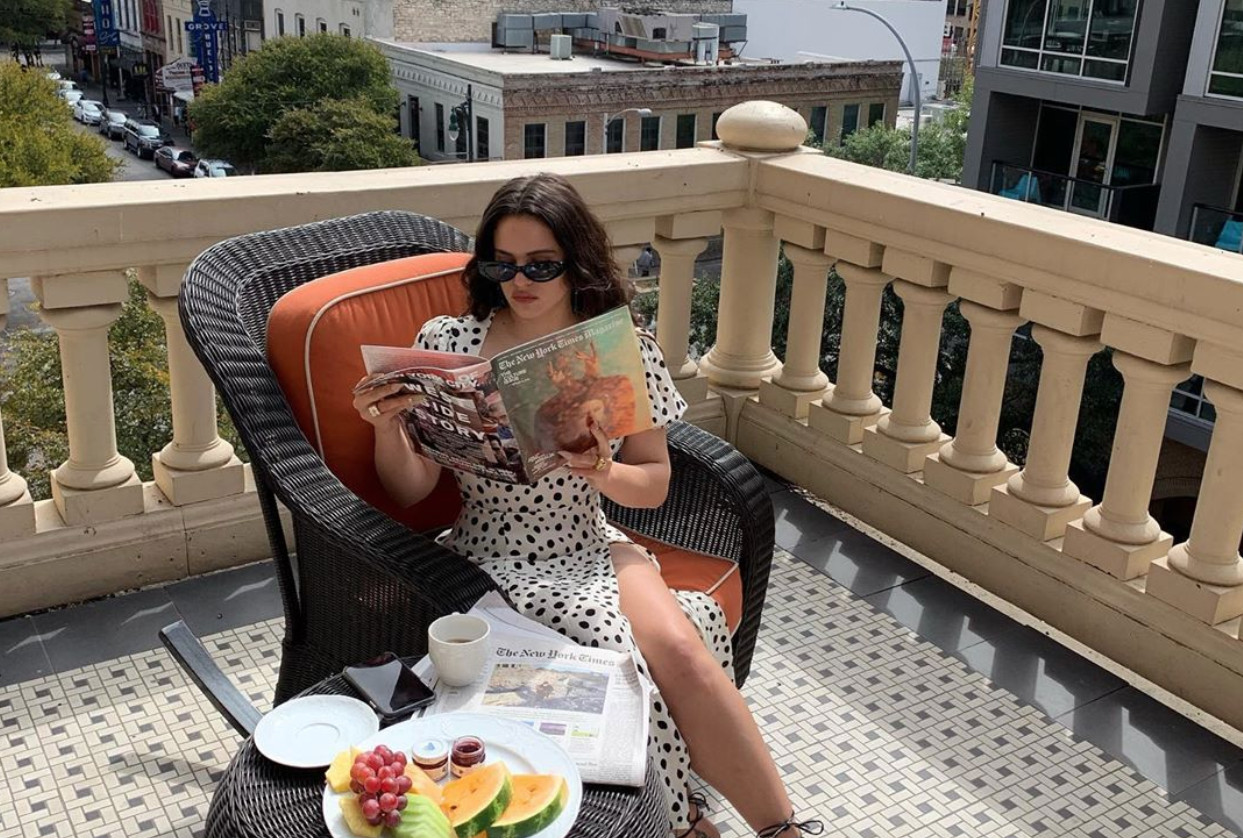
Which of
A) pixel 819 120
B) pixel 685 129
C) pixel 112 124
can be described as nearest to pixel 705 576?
pixel 685 129

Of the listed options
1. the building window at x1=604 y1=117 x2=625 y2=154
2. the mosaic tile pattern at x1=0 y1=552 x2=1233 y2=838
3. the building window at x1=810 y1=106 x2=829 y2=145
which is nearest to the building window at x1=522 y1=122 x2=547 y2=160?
the building window at x1=604 y1=117 x2=625 y2=154

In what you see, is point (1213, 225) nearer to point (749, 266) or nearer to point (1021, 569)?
point (749, 266)

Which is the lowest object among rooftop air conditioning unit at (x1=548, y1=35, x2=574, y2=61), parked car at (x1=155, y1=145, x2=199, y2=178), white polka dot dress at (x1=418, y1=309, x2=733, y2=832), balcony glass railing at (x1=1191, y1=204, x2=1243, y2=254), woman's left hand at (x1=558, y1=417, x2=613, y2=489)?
parked car at (x1=155, y1=145, x2=199, y2=178)

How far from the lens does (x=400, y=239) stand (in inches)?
114

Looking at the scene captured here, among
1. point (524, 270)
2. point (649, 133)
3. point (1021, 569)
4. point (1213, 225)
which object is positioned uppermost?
point (524, 270)

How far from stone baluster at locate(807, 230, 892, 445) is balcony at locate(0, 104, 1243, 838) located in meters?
0.01

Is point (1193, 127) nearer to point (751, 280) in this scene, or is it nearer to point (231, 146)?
point (751, 280)

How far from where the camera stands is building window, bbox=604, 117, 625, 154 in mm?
42750

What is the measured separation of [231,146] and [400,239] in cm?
4035

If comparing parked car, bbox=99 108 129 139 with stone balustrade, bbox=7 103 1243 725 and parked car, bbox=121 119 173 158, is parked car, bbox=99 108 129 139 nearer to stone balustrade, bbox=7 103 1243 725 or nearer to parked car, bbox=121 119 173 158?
parked car, bbox=121 119 173 158

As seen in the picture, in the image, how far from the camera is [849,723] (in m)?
3.00

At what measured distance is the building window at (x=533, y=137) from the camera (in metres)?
41.1

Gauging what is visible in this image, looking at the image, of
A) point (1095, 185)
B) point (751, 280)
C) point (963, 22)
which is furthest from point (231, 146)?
point (963, 22)

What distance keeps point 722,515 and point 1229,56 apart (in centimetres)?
1830
